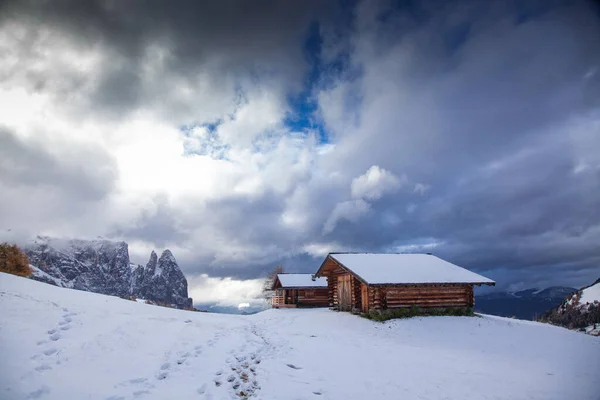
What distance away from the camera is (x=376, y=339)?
16.8 meters

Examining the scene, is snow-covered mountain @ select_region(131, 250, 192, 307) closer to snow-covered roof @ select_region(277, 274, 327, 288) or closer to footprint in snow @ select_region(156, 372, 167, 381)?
snow-covered roof @ select_region(277, 274, 327, 288)

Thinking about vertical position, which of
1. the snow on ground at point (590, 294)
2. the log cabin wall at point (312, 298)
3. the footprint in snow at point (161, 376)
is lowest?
the snow on ground at point (590, 294)

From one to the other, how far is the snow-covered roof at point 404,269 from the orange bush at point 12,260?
28960 millimetres

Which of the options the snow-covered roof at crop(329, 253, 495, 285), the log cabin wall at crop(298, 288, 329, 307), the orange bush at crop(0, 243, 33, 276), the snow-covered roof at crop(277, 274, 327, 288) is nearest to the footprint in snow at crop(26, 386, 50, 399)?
the snow-covered roof at crop(329, 253, 495, 285)

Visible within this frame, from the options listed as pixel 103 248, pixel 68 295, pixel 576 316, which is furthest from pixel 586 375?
pixel 103 248

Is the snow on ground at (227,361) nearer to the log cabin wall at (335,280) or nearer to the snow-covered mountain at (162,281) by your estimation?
the log cabin wall at (335,280)

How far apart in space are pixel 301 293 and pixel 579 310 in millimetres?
142646

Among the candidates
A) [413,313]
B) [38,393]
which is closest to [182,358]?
[38,393]

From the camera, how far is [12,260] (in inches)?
1041

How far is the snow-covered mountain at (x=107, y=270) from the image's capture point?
447ft

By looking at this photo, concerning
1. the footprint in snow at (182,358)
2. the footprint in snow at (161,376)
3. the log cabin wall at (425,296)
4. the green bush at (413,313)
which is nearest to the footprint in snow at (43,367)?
the footprint in snow at (161,376)

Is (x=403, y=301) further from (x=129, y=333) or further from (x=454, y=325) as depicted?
(x=129, y=333)

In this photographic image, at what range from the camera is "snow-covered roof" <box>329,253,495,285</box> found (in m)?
24.4

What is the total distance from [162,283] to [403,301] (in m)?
140
